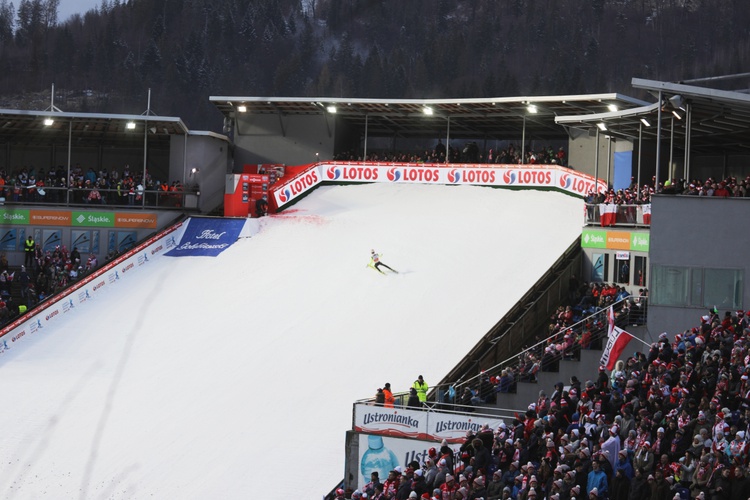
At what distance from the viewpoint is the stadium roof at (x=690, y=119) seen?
2323cm

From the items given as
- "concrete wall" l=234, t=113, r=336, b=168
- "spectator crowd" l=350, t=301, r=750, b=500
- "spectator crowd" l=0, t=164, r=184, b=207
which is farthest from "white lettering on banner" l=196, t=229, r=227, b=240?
"spectator crowd" l=350, t=301, r=750, b=500

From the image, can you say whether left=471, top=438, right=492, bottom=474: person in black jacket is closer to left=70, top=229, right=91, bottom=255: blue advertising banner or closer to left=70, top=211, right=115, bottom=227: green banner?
left=70, top=211, right=115, bottom=227: green banner

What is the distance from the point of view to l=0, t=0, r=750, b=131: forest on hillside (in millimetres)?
112000

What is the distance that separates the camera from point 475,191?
3869 cm

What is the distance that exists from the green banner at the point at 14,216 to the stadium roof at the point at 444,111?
353 inches

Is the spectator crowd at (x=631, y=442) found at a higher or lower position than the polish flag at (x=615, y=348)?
lower

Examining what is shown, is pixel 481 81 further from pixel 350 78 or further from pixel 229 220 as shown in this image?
pixel 229 220

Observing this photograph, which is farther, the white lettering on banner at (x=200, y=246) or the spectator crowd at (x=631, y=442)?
the white lettering on banner at (x=200, y=246)

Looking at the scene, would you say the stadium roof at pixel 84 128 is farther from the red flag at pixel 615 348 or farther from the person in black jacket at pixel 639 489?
the person in black jacket at pixel 639 489

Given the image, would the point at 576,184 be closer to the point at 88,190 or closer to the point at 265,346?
the point at 265,346

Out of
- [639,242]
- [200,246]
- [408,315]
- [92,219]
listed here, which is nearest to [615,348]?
[408,315]

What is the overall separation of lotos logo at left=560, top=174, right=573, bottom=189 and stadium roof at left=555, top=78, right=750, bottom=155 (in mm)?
1749

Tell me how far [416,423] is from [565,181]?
63.5ft

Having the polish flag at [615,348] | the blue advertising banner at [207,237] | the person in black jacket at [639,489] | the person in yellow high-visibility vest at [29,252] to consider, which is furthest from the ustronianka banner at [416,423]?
the person in yellow high-visibility vest at [29,252]
